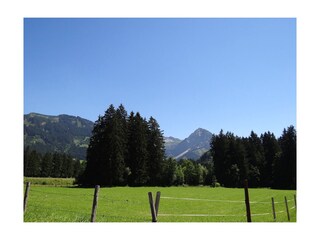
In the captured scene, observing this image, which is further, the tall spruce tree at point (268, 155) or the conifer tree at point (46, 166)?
the conifer tree at point (46, 166)

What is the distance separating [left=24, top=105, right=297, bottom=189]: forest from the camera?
187 feet

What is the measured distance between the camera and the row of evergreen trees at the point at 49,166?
110125 millimetres

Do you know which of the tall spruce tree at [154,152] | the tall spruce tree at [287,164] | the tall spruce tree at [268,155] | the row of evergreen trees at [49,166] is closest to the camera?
the tall spruce tree at [154,152]

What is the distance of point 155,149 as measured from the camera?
66500mm

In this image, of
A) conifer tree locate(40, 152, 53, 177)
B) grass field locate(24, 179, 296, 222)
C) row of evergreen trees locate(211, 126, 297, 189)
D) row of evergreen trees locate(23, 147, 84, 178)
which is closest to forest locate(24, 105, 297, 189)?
row of evergreen trees locate(211, 126, 297, 189)

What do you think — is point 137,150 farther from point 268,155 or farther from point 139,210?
point 139,210

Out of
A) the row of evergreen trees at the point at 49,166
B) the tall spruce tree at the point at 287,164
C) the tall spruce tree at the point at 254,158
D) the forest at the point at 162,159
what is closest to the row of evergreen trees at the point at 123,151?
the forest at the point at 162,159

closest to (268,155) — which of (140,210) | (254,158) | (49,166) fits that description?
(254,158)

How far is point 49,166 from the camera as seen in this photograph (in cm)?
11681

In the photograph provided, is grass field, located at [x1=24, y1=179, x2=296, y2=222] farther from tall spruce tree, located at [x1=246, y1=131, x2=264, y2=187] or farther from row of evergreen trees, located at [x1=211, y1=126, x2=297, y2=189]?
tall spruce tree, located at [x1=246, y1=131, x2=264, y2=187]

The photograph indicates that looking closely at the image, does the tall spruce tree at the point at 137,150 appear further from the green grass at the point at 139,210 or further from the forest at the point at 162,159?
the green grass at the point at 139,210
